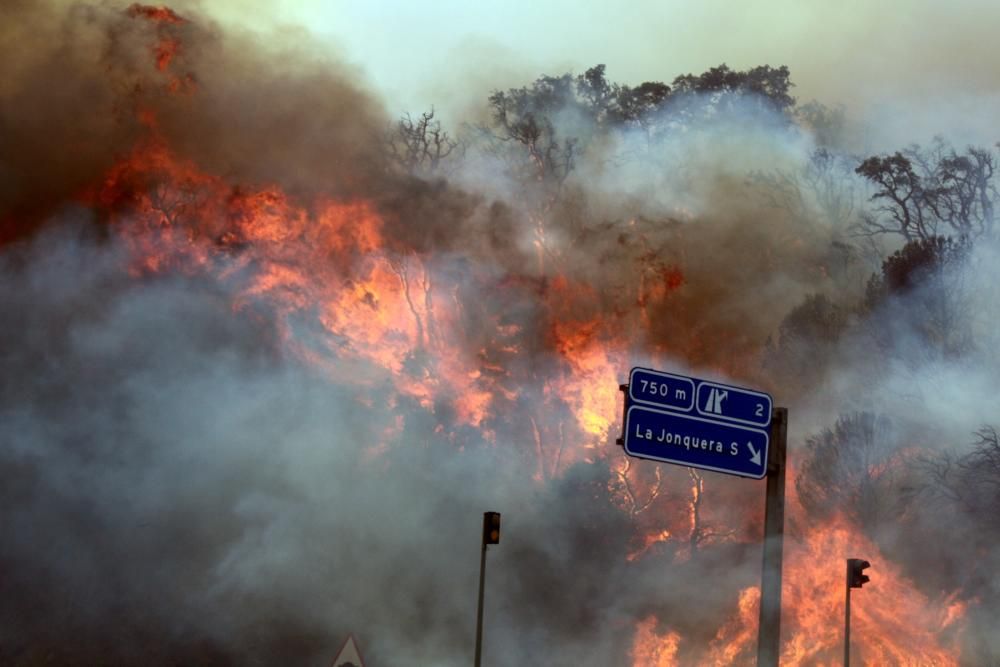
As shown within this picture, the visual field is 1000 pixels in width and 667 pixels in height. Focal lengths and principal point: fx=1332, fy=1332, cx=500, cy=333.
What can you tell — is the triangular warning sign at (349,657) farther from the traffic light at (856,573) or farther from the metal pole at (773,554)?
the traffic light at (856,573)

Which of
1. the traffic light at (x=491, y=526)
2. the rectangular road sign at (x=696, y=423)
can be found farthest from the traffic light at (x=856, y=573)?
the rectangular road sign at (x=696, y=423)

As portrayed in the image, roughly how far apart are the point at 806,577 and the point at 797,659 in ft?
6.98

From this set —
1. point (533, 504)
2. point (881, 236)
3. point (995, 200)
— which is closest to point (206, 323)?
point (533, 504)

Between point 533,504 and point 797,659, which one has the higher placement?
point 533,504

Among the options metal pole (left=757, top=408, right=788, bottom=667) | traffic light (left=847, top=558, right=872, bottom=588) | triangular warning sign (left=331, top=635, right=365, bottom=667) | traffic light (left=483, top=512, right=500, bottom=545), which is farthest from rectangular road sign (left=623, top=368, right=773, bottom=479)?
traffic light (left=847, top=558, right=872, bottom=588)

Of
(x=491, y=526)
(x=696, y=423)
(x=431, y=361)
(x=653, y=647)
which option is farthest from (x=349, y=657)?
(x=431, y=361)

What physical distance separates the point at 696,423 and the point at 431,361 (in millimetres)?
23188

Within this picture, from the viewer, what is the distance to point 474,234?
1479 inches

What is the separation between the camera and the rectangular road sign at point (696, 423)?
46.6 feet

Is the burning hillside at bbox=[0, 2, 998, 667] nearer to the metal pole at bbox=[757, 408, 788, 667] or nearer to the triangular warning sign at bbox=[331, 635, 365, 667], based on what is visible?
the triangular warning sign at bbox=[331, 635, 365, 667]

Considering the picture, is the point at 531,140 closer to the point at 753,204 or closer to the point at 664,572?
the point at 753,204

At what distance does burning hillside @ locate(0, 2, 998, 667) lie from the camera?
112 ft

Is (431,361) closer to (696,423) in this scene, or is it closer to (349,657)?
(349,657)

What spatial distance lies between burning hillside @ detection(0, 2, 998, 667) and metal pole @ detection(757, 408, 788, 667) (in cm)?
2138
